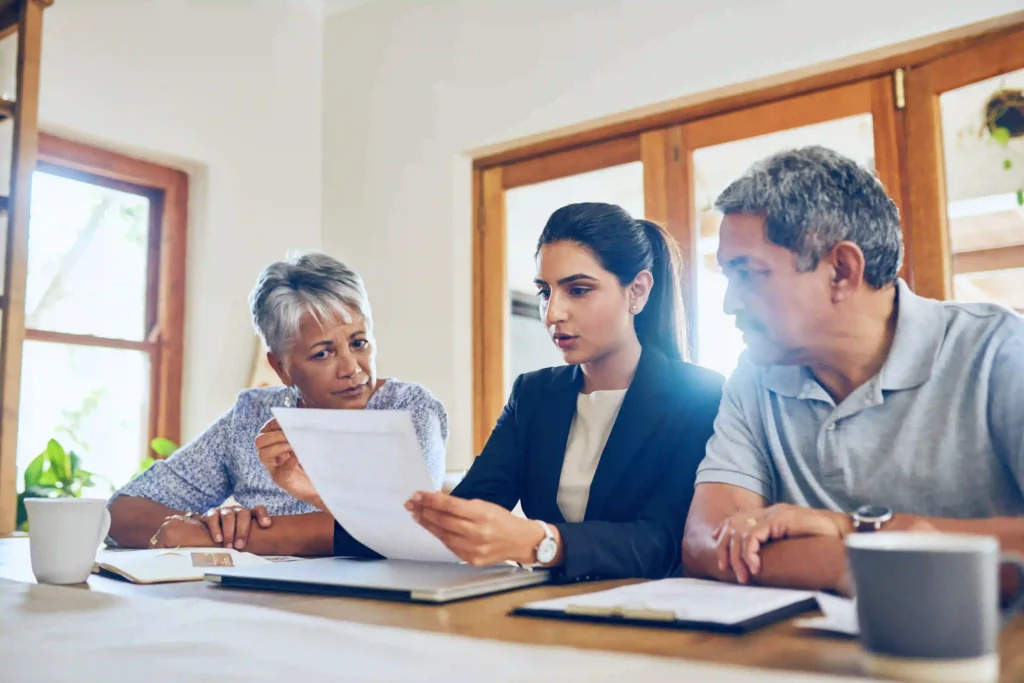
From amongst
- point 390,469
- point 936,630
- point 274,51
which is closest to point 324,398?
point 390,469

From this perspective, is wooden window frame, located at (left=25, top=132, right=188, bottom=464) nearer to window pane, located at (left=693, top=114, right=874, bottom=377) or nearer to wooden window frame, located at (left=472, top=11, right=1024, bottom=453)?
wooden window frame, located at (left=472, top=11, right=1024, bottom=453)

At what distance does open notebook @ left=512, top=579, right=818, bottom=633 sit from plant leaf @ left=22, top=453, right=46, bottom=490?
94.3 inches

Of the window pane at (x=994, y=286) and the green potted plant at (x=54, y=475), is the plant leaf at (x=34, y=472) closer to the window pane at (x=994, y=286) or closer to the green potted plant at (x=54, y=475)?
the green potted plant at (x=54, y=475)

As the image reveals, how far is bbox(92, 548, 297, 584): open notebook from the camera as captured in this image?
1012 millimetres

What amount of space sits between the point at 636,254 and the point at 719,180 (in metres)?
1.49

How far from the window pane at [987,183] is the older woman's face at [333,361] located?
5.25 feet

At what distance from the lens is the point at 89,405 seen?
3061 mm

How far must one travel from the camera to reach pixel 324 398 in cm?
185

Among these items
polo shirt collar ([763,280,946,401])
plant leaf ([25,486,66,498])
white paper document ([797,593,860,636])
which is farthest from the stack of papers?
plant leaf ([25,486,66,498])

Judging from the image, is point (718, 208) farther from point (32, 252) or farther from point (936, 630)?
point (32, 252)

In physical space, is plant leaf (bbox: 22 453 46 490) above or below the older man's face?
below

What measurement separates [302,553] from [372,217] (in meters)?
2.46

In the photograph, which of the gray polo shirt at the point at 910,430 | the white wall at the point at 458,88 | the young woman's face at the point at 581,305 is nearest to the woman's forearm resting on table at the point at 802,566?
the gray polo shirt at the point at 910,430

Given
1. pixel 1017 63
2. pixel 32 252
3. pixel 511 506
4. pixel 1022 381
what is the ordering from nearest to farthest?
pixel 1022 381, pixel 511 506, pixel 1017 63, pixel 32 252
